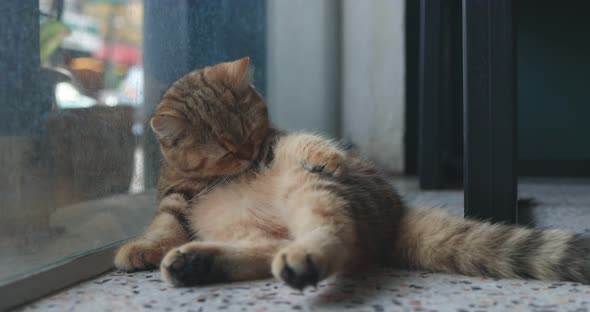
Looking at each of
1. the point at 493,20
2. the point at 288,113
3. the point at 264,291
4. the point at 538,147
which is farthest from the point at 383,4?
the point at 264,291

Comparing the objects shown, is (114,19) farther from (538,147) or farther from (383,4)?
(538,147)

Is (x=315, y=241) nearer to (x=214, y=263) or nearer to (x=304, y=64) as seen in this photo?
(x=214, y=263)

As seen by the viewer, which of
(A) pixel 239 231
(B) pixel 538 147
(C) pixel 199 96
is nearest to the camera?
(A) pixel 239 231

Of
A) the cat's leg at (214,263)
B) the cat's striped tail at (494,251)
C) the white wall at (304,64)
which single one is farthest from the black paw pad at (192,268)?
the white wall at (304,64)

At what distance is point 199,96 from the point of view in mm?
1313

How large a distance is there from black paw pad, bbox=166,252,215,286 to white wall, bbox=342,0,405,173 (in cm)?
221

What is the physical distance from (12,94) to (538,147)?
2.64 meters

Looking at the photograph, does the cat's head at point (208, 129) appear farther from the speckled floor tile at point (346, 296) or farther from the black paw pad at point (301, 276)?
the black paw pad at point (301, 276)

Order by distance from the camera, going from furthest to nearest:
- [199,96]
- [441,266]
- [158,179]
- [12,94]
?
1. [158,179]
2. [199,96]
3. [441,266]
4. [12,94]

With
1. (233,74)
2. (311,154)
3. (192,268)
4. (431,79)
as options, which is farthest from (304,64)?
(192,268)

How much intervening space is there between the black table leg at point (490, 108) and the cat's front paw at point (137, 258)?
0.68 meters

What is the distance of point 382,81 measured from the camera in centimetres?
307

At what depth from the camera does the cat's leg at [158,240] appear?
1.09m

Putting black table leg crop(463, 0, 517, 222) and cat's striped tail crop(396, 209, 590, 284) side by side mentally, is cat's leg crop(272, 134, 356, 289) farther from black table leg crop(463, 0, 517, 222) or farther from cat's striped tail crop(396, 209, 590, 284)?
black table leg crop(463, 0, 517, 222)
